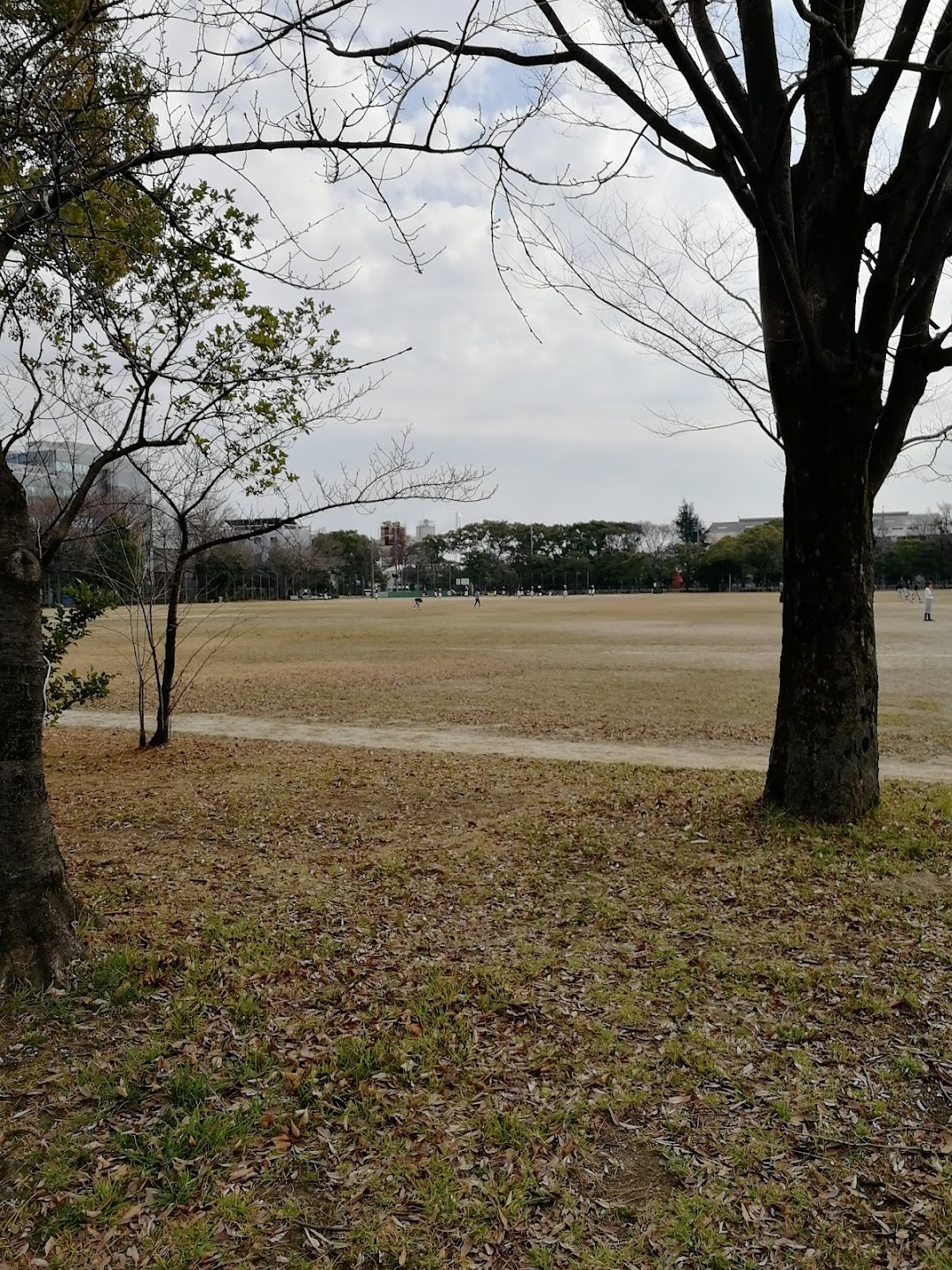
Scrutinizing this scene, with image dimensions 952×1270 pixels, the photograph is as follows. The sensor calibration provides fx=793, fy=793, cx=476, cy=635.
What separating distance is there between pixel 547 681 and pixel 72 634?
11826 mm

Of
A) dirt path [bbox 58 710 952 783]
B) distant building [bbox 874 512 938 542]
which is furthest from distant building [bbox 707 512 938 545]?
dirt path [bbox 58 710 952 783]

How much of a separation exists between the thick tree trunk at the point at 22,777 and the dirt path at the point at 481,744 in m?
6.79

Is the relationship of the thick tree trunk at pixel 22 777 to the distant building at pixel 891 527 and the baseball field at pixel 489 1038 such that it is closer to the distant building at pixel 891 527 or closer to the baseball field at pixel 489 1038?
the baseball field at pixel 489 1038

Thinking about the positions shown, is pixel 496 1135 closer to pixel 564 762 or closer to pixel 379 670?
pixel 564 762

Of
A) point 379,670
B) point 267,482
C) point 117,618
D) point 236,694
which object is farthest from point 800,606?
point 379,670

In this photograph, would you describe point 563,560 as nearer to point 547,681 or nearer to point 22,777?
point 547,681

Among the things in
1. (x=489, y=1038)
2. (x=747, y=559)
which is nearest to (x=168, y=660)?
(x=489, y=1038)

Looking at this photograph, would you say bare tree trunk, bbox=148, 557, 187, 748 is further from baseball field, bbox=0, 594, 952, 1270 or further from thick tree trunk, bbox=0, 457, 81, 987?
thick tree trunk, bbox=0, 457, 81, 987

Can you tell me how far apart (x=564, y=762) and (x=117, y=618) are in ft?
24.5

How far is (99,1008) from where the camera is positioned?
3592 millimetres

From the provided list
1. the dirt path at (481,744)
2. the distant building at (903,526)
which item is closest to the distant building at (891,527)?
the distant building at (903,526)

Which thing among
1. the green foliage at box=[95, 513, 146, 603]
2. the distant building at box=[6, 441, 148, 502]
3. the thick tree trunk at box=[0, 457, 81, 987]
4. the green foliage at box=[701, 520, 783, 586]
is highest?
the green foliage at box=[701, 520, 783, 586]

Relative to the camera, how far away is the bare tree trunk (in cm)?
1016

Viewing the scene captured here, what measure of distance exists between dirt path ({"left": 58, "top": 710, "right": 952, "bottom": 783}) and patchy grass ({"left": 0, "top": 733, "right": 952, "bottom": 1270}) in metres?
3.61
